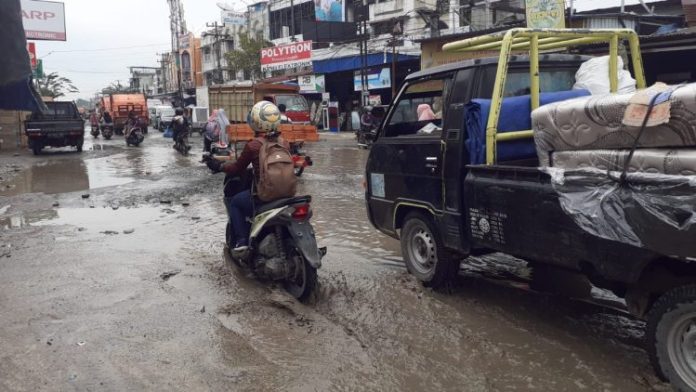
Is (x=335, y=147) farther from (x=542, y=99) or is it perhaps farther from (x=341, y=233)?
(x=542, y=99)

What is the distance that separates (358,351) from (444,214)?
4.36 ft

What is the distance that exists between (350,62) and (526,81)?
27.2m

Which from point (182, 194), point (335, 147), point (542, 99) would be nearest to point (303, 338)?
point (542, 99)

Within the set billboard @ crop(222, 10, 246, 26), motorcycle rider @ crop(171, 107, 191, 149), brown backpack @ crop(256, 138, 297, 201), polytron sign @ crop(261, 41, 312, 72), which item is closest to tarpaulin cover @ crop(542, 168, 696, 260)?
brown backpack @ crop(256, 138, 297, 201)

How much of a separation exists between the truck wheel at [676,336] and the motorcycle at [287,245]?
7.52ft

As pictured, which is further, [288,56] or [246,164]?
[288,56]

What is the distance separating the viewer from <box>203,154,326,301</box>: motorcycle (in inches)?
173

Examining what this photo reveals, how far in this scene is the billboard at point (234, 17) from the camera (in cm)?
4803

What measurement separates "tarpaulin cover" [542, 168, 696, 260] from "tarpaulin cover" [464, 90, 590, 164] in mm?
768

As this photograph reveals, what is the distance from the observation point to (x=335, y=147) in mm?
22031

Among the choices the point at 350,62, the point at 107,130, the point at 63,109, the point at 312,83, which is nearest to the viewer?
the point at 63,109

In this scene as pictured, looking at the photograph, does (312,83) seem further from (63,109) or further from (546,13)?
(546,13)

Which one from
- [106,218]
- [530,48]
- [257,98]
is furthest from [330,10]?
[530,48]

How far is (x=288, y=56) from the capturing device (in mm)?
34281
